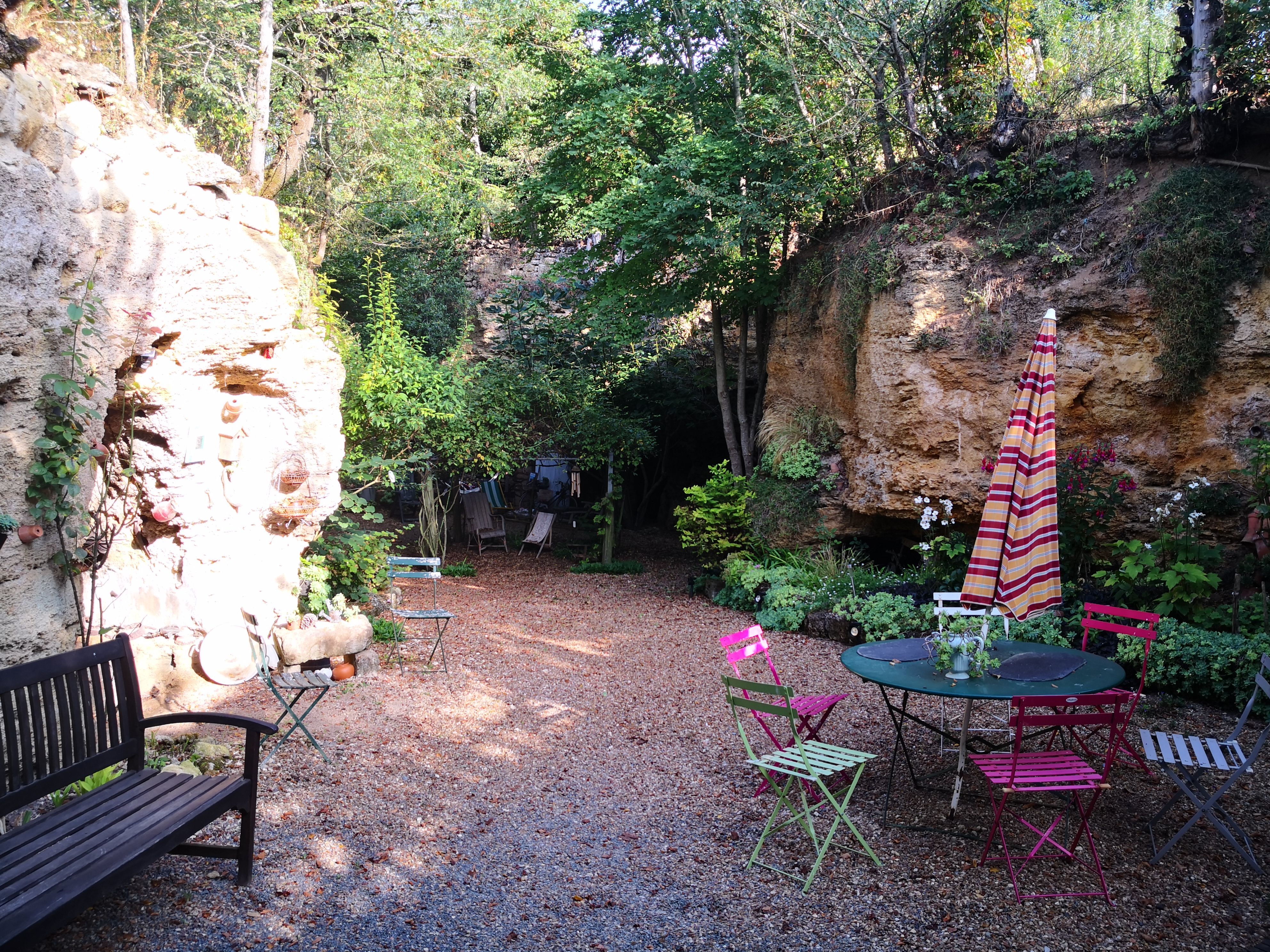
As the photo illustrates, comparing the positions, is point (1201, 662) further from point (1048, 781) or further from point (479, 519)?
Result: point (479, 519)

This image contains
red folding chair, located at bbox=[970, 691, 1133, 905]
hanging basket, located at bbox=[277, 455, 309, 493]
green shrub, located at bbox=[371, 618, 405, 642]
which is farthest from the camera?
green shrub, located at bbox=[371, 618, 405, 642]

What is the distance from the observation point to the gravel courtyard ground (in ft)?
10.5

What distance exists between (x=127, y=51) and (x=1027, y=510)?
6638 millimetres

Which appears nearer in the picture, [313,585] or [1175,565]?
[1175,565]

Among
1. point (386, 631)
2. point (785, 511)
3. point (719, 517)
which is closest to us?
point (386, 631)

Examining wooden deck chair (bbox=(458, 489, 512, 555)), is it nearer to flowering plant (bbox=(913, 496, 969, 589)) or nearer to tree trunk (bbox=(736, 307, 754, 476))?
tree trunk (bbox=(736, 307, 754, 476))

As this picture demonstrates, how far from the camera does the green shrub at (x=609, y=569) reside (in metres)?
12.2

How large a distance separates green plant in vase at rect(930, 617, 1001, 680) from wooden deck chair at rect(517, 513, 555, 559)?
31.6ft

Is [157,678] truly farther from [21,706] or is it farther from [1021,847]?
[1021,847]

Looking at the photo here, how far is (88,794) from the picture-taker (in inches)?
127

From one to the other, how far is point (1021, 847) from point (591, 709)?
126 inches

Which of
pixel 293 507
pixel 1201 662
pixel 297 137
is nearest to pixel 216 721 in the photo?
pixel 293 507

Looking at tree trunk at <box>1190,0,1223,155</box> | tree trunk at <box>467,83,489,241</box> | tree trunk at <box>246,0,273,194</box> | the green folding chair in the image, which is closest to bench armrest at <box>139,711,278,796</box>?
the green folding chair

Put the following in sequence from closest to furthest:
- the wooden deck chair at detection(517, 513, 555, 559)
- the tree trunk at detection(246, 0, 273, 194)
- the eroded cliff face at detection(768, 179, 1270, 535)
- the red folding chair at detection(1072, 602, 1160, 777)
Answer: the red folding chair at detection(1072, 602, 1160, 777) → the eroded cliff face at detection(768, 179, 1270, 535) → the tree trunk at detection(246, 0, 273, 194) → the wooden deck chair at detection(517, 513, 555, 559)
